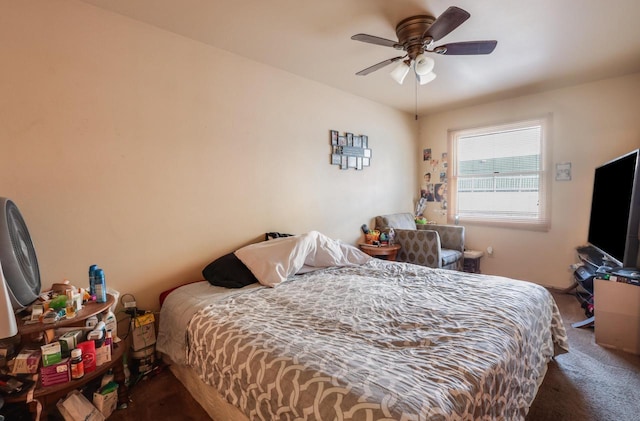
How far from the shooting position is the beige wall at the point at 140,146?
1.70 metres

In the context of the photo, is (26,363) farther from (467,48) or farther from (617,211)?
(617,211)

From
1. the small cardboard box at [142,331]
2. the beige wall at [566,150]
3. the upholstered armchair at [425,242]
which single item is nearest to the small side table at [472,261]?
the beige wall at [566,150]

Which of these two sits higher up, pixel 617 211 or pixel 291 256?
pixel 617 211

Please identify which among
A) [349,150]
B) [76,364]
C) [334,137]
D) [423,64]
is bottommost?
[76,364]

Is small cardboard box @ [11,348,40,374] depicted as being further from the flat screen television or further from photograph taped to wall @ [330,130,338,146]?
the flat screen television

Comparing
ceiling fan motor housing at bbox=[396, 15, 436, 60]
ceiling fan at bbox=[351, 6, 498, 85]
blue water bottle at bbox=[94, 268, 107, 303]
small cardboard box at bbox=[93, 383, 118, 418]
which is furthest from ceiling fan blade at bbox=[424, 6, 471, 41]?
small cardboard box at bbox=[93, 383, 118, 418]

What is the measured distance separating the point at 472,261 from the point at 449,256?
0.84 metres

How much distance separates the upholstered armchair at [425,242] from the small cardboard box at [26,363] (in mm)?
3254

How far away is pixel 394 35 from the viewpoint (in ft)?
7.48

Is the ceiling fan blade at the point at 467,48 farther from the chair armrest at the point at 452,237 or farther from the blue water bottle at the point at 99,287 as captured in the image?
the blue water bottle at the point at 99,287

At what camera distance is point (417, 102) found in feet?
13.3

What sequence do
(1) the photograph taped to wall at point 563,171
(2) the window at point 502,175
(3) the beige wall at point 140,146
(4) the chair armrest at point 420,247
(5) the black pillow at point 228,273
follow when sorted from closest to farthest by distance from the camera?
(3) the beige wall at point 140,146
(5) the black pillow at point 228,273
(4) the chair armrest at point 420,247
(1) the photograph taped to wall at point 563,171
(2) the window at point 502,175

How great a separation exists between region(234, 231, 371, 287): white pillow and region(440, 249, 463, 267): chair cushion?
1.21m

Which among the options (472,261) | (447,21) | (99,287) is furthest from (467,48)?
(472,261)
